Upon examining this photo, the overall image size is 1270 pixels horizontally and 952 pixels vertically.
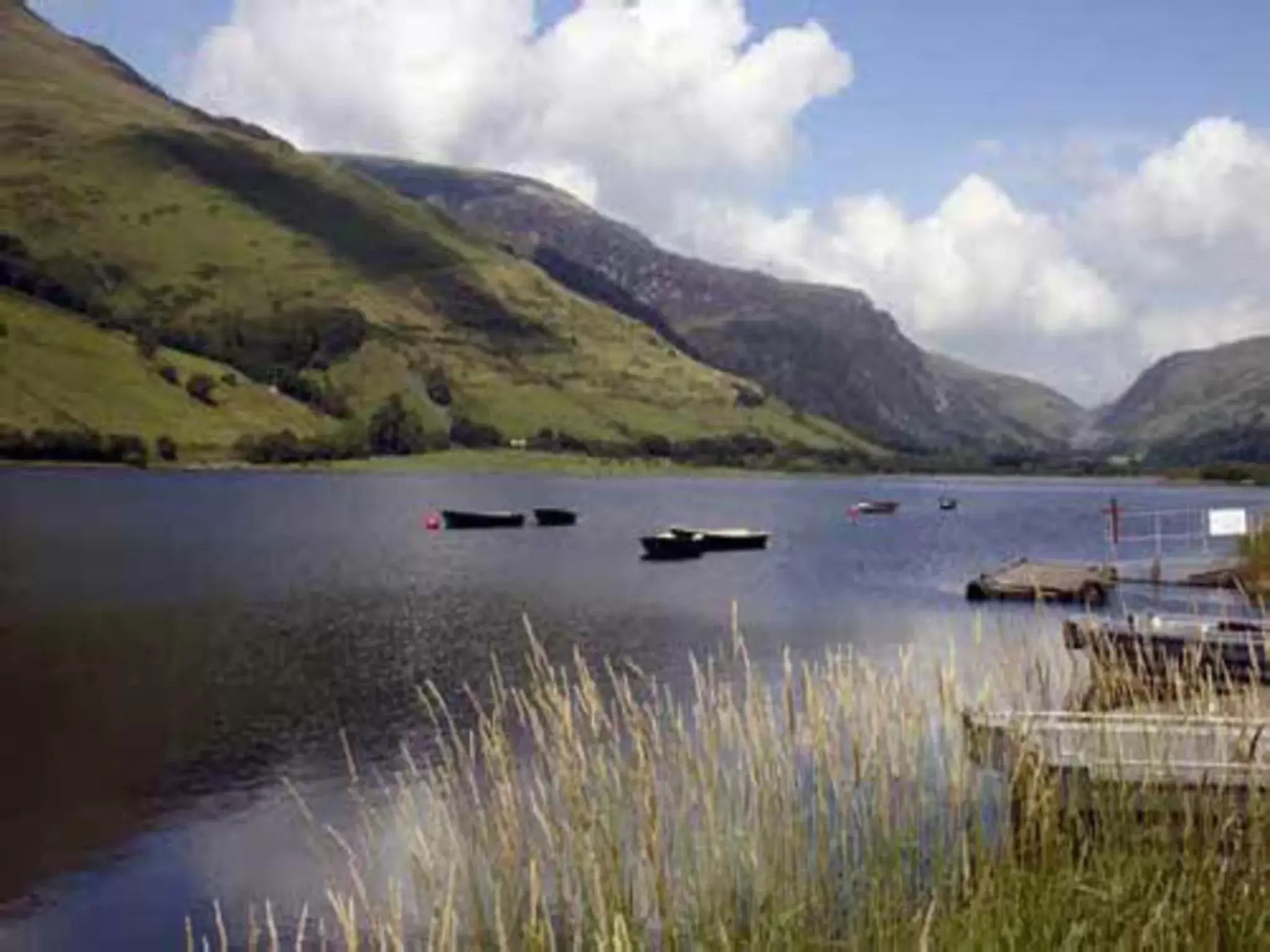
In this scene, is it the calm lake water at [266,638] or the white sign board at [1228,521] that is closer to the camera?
the calm lake water at [266,638]

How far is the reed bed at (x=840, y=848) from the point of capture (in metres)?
10.8

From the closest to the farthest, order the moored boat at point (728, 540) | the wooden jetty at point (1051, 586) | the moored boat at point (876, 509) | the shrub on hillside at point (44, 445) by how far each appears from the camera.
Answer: the wooden jetty at point (1051, 586) < the moored boat at point (728, 540) < the moored boat at point (876, 509) < the shrub on hillside at point (44, 445)

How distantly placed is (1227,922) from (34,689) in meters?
37.7

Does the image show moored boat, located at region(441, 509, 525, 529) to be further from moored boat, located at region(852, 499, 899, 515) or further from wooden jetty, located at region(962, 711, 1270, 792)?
wooden jetty, located at region(962, 711, 1270, 792)

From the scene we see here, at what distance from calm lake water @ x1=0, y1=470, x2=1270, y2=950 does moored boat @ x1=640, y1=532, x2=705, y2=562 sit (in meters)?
2.02

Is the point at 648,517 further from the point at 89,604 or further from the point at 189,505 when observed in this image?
the point at 89,604

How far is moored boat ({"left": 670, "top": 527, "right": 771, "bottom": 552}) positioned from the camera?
340 feet

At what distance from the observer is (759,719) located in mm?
12461

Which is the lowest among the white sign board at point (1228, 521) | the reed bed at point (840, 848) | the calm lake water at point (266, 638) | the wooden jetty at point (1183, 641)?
the calm lake water at point (266, 638)

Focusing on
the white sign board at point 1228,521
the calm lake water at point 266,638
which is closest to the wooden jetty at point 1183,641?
the calm lake water at point 266,638

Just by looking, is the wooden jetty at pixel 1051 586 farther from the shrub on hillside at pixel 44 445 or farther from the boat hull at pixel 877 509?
the shrub on hillside at pixel 44 445

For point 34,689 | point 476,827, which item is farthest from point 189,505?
point 476,827

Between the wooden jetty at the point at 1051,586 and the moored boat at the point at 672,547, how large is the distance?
2943 centimetres

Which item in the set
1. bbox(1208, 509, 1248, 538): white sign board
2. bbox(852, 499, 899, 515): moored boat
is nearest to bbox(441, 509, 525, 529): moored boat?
bbox(852, 499, 899, 515): moored boat
